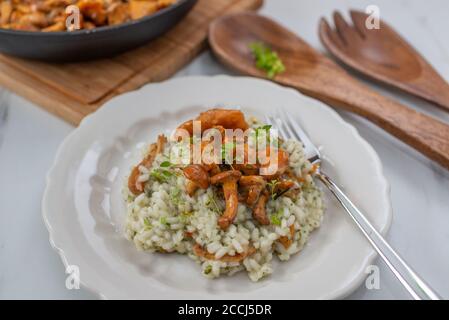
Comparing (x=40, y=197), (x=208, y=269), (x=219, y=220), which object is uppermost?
(x=219, y=220)

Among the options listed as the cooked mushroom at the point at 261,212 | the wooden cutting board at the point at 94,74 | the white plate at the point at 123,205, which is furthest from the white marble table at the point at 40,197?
the cooked mushroom at the point at 261,212

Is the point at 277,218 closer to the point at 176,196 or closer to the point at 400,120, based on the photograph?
the point at 176,196

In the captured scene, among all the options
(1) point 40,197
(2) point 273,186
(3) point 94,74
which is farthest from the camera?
(3) point 94,74

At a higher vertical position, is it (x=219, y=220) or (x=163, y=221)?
(x=219, y=220)

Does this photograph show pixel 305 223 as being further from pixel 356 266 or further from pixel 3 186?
pixel 3 186

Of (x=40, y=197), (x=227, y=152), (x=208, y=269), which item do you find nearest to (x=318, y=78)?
(x=227, y=152)

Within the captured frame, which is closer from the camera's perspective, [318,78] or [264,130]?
[264,130]

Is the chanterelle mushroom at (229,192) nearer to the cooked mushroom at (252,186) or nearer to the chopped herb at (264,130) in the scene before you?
the cooked mushroom at (252,186)

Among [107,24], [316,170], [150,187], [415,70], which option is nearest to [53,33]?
[107,24]
